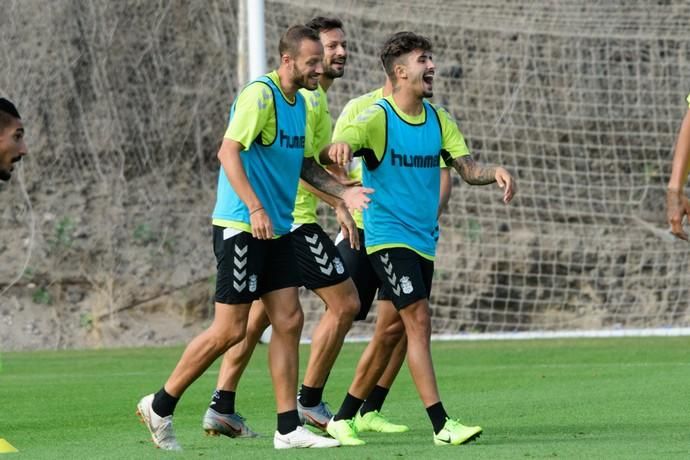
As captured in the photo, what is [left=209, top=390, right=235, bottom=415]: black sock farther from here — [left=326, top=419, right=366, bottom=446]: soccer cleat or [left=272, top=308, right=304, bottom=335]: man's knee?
[left=272, top=308, right=304, bottom=335]: man's knee

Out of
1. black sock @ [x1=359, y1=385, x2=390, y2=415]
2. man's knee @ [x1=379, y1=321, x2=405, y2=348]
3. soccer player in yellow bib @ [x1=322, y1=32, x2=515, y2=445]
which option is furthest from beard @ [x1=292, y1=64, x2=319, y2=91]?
black sock @ [x1=359, y1=385, x2=390, y2=415]

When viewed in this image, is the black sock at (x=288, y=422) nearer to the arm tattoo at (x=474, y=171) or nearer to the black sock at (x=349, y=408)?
the black sock at (x=349, y=408)

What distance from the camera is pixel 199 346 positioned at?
696 centimetres

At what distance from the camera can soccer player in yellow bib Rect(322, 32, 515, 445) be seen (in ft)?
23.7

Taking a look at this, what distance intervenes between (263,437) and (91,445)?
973 millimetres

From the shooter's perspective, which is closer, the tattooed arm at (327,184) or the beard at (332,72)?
the tattooed arm at (327,184)

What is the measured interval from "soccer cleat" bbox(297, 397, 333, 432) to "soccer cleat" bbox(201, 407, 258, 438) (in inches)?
15.7

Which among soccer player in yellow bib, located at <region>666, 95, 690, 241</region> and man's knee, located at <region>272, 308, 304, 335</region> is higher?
soccer player in yellow bib, located at <region>666, 95, 690, 241</region>

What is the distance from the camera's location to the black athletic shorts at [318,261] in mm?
7668

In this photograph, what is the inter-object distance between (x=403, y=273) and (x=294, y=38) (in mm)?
1335

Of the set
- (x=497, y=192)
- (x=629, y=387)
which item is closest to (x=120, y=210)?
(x=497, y=192)

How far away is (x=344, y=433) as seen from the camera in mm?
7227

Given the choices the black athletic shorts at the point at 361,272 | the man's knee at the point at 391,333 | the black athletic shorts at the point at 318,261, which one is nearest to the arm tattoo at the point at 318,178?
the black athletic shorts at the point at 318,261

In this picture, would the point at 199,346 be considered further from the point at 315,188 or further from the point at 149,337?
the point at 149,337
